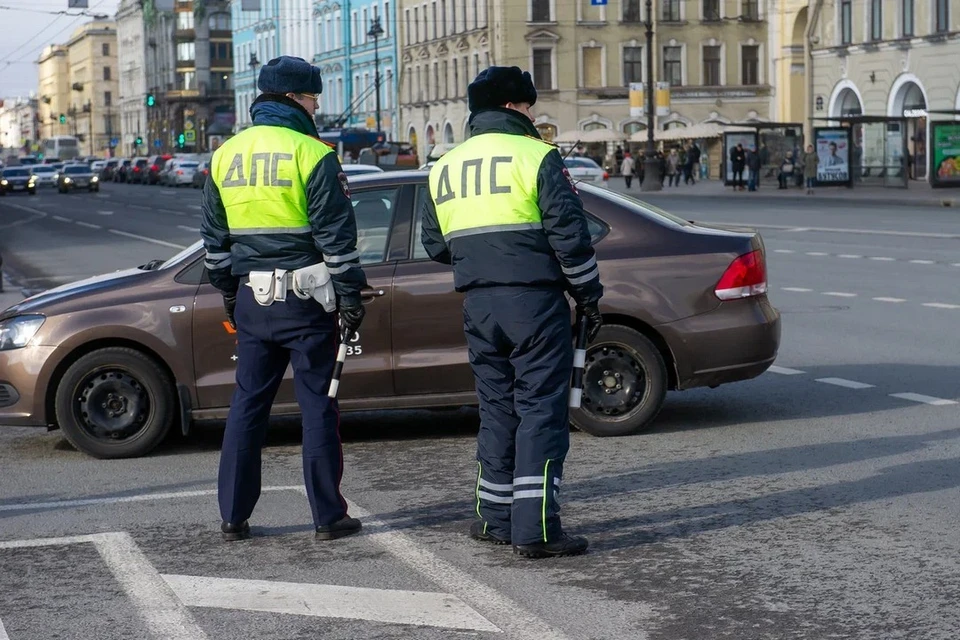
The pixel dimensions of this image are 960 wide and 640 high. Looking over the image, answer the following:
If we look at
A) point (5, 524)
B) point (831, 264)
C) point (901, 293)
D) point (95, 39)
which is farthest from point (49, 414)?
point (95, 39)

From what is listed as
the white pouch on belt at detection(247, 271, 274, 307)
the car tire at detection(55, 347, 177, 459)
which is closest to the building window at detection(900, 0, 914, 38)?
the car tire at detection(55, 347, 177, 459)

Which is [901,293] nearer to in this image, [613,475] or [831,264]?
[831,264]

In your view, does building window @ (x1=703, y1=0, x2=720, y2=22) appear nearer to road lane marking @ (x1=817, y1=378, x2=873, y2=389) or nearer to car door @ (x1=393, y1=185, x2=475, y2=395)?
road lane marking @ (x1=817, y1=378, x2=873, y2=389)

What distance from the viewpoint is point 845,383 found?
10977mm

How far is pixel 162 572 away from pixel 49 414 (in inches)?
114

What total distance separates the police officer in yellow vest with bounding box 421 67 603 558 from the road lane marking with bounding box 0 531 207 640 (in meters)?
1.31

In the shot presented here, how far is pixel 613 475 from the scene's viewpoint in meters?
8.05

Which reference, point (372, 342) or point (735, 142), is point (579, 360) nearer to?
point (372, 342)

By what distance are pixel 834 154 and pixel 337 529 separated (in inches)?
1786

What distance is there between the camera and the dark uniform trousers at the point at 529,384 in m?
6.23

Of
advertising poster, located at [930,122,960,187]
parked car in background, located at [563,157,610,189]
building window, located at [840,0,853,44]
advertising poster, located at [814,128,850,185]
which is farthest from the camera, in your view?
building window, located at [840,0,853,44]

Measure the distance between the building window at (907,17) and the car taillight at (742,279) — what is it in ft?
161

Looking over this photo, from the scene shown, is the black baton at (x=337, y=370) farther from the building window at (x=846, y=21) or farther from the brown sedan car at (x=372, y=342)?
the building window at (x=846, y=21)

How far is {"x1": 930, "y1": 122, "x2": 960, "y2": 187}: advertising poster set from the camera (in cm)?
4619
